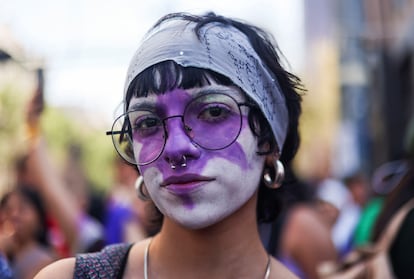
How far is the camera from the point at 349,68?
2966 cm

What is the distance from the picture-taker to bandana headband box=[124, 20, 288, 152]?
221 centimetres

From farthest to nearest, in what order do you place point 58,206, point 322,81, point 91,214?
point 322,81, point 91,214, point 58,206

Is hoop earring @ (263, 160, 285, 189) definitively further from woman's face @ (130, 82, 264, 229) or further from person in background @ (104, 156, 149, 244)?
person in background @ (104, 156, 149, 244)

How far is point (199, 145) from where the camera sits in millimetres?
2176

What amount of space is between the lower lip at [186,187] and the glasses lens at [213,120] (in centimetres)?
10

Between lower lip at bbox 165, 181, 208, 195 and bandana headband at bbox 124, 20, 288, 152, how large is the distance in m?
0.31

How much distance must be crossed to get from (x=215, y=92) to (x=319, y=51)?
34.2m

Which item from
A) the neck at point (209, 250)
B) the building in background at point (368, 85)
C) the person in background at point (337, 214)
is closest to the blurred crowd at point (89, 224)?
the person in background at point (337, 214)

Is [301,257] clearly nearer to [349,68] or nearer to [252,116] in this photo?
[252,116]

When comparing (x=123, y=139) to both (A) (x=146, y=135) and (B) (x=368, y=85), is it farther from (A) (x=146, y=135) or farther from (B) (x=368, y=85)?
(B) (x=368, y=85)

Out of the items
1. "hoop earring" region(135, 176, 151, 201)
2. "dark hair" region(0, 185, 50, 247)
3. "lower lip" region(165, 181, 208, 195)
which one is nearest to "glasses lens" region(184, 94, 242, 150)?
"lower lip" region(165, 181, 208, 195)

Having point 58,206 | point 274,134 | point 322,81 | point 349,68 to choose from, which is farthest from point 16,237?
point 322,81

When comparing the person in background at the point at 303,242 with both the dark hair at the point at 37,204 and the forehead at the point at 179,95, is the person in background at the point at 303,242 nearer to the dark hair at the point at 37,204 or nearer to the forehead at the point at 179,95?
the dark hair at the point at 37,204

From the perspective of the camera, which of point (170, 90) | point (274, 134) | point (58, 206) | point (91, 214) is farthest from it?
point (91, 214)
